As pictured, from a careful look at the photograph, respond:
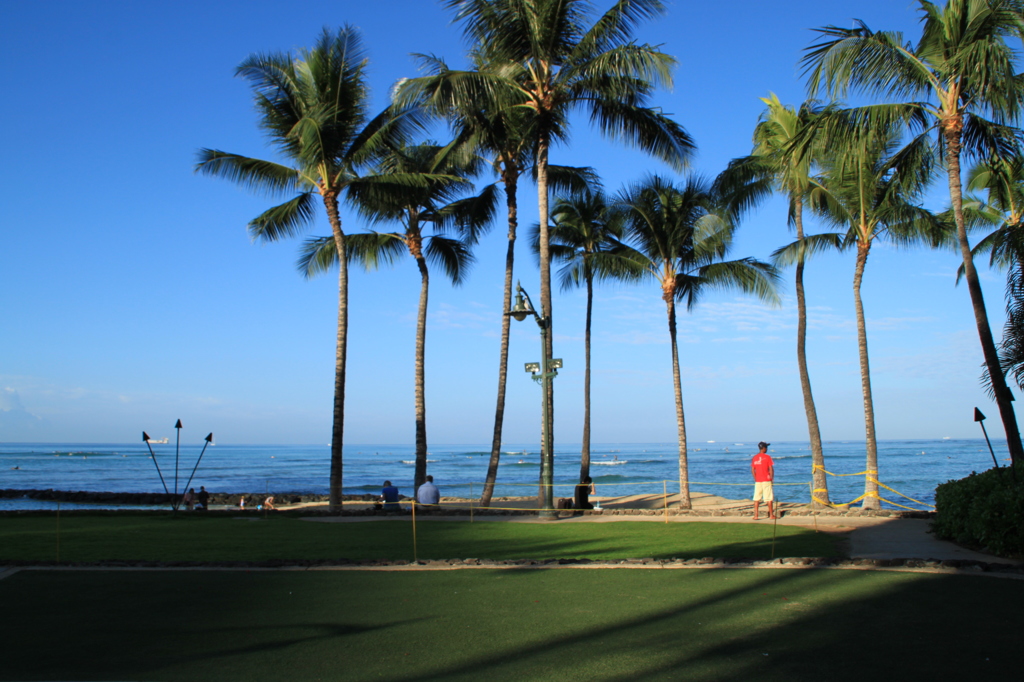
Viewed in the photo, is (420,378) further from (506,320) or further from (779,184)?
(779,184)

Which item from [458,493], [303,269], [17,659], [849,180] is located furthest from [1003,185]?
[458,493]

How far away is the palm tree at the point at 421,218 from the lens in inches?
831

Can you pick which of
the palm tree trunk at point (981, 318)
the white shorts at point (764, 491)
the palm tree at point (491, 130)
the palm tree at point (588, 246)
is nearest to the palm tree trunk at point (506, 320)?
the palm tree at point (491, 130)

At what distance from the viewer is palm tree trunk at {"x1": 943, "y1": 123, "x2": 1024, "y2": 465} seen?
1134cm

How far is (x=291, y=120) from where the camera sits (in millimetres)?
19641

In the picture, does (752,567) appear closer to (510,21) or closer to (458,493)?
(510,21)

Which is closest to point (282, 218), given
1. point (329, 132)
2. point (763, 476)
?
point (329, 132)

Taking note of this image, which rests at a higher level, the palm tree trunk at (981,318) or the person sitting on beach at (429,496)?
the palm tree trunk at (981,318)

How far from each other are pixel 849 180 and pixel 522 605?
1755 centimetres

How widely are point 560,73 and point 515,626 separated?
14.9 metres

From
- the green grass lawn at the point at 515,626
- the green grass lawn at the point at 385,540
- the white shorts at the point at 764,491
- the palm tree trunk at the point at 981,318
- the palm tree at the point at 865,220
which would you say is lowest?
the green grass lawn at the point at 385,540

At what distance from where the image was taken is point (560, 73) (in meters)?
17.6

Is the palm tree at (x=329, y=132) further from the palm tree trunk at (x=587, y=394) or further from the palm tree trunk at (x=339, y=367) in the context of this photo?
the palm tree trunk at (x=587, y=394)

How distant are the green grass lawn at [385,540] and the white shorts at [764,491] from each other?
144cm
